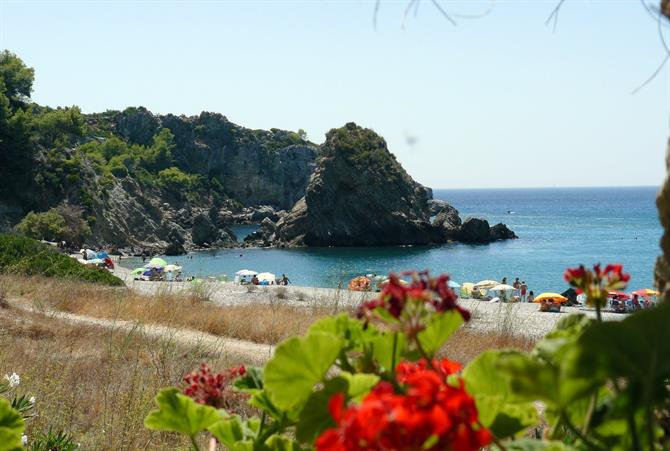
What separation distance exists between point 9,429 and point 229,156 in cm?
11375

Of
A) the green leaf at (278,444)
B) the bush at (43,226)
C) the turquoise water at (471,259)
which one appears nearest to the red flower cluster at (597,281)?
the green leaf at (278,444)

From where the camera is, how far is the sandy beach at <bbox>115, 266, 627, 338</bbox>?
1255 cm

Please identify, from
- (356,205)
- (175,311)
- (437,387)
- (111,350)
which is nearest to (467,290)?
(175,311)

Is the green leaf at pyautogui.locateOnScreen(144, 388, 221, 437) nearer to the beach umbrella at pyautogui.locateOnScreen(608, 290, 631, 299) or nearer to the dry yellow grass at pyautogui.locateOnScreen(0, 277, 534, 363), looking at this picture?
the beach umbrella at pyautogui.locateOnScreen(608, 290, 631, 299)

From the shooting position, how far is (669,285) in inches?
36.7

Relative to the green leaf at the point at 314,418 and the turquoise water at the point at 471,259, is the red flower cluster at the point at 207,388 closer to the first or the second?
the green leaf at the point at 314,418

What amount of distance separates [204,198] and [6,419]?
99.3 m

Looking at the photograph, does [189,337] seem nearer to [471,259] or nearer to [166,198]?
[471,259]

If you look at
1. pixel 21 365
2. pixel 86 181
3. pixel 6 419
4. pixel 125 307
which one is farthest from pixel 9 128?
pixel 6 419

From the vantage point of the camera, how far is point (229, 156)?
11306 cm

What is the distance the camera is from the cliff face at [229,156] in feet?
366

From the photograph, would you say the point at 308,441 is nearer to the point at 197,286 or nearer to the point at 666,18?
the point at 666,18

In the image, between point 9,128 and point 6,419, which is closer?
point 6,419

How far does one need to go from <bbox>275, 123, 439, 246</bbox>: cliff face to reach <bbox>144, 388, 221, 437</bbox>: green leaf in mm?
67650
